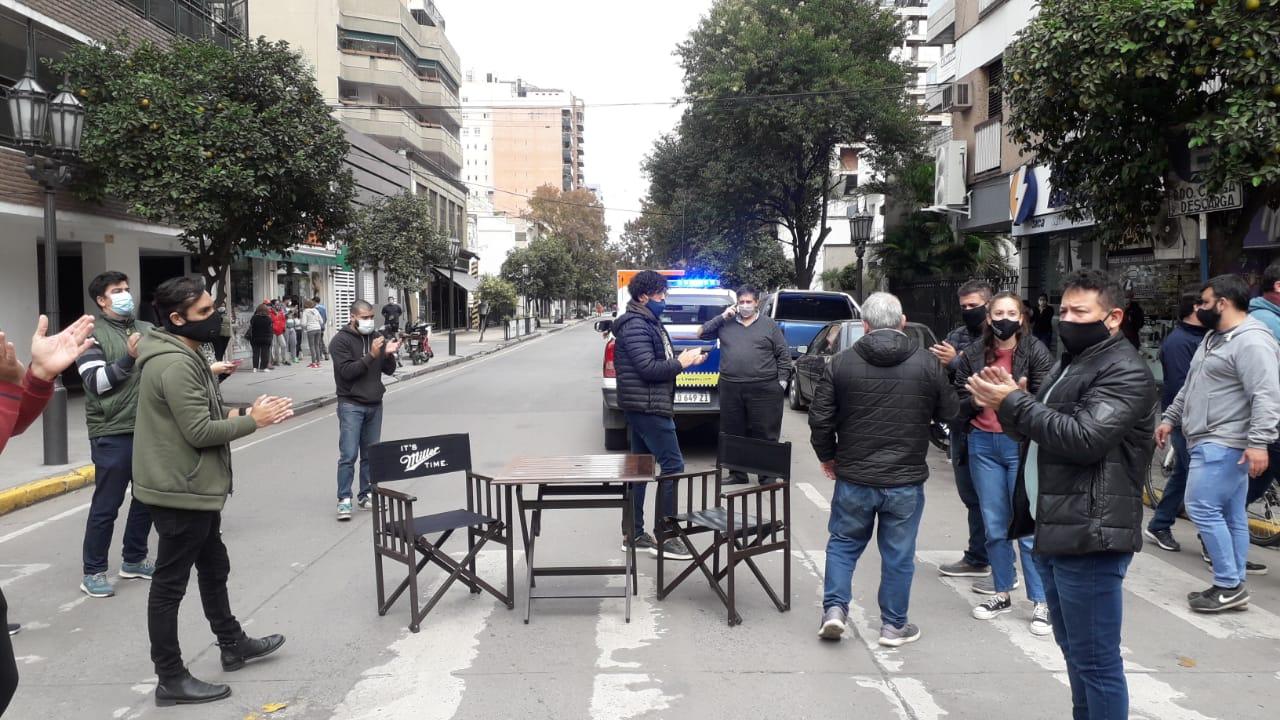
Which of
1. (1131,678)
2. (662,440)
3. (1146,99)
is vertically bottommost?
(1131,678)

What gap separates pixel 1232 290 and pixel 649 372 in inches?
139

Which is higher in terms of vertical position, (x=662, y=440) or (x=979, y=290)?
(x=979, y=290)

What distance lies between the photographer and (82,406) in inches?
616

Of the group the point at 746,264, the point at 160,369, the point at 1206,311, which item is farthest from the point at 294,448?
the point at 746,264

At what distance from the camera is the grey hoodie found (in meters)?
5.30

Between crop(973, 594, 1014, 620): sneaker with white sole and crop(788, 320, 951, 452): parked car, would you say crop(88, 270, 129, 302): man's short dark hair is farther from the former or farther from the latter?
crop(788, 320, 951, 452): parked car

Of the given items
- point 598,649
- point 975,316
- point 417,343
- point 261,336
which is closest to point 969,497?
point 975,316

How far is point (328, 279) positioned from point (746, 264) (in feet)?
49.8

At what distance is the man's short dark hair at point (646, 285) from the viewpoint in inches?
246

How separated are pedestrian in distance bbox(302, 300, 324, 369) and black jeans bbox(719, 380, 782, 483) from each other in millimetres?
18231

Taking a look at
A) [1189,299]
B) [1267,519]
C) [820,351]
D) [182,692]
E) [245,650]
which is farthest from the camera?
[820,351]

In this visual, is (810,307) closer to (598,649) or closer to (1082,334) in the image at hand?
(598,649)

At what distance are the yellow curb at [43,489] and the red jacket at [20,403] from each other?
22.3ft

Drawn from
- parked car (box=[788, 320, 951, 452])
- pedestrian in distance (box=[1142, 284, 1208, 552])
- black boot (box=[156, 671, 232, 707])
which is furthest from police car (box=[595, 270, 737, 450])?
black boot (box=[156, 671, 232, 707])
